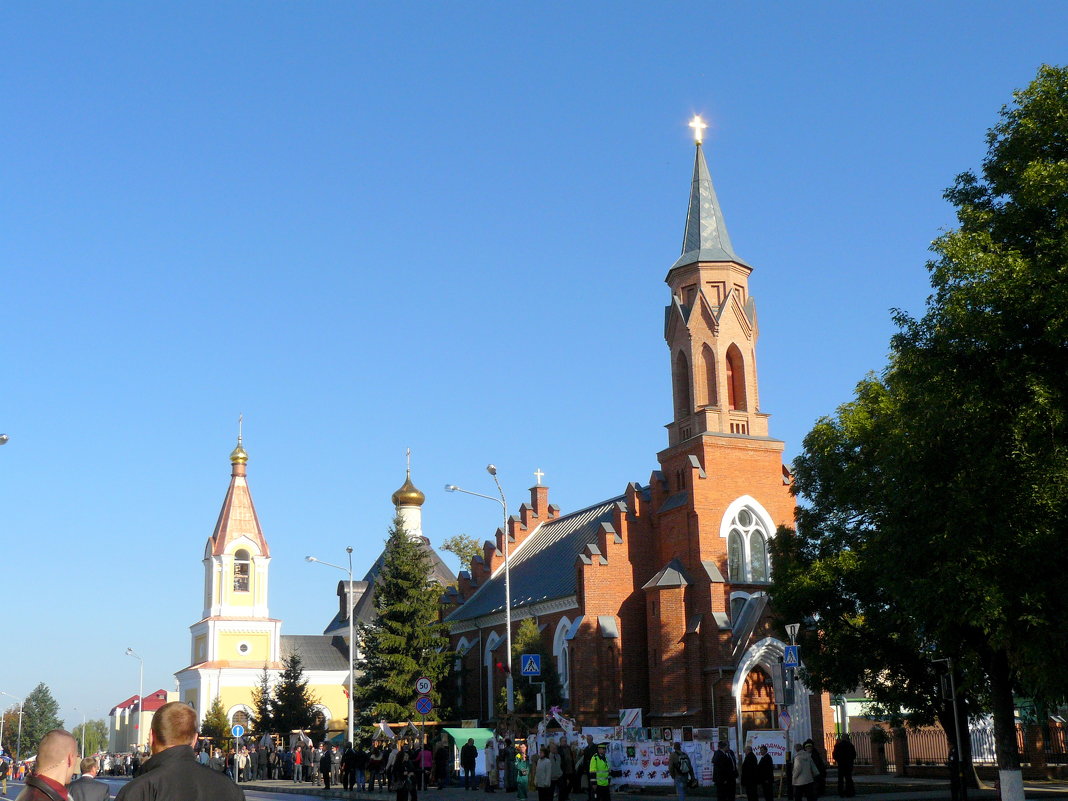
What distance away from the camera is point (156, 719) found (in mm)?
5199

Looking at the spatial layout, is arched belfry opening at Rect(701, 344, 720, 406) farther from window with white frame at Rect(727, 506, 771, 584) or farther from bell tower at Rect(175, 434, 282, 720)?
bell tower at Rect(175, 434, 282, 720)

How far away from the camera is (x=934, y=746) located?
1512 inches

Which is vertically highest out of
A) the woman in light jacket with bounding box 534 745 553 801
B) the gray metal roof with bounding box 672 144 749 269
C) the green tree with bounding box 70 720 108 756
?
the gray metal roof with bounding box 672 144 749 269

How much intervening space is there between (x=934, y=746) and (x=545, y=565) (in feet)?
67.3

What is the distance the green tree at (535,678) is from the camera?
1710 inches

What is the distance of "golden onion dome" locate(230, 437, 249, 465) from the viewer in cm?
7869

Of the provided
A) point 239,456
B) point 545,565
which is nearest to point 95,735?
point 239,456

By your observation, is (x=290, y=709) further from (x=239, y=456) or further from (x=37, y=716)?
(x=37, y=716)

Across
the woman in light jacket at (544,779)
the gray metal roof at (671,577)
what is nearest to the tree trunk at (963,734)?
the woman in light jacket at (544,779)

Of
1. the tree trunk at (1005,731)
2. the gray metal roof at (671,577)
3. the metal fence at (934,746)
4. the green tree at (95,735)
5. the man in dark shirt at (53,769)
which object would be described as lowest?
the green tree at (95,735)

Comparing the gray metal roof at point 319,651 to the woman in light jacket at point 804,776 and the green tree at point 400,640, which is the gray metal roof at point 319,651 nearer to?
the green tree at point 400,640

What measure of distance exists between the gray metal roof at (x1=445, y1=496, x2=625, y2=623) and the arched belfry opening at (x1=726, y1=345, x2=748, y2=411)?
25.2 feet

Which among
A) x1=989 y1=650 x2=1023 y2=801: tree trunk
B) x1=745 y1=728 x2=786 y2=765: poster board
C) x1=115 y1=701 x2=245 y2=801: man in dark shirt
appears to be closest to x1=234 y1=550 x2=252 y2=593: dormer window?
x1=745 y1=728 x2=786 y2=765: poster board

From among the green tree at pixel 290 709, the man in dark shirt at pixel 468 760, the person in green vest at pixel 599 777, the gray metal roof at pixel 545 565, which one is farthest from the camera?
the green tree at pixel 290 709
